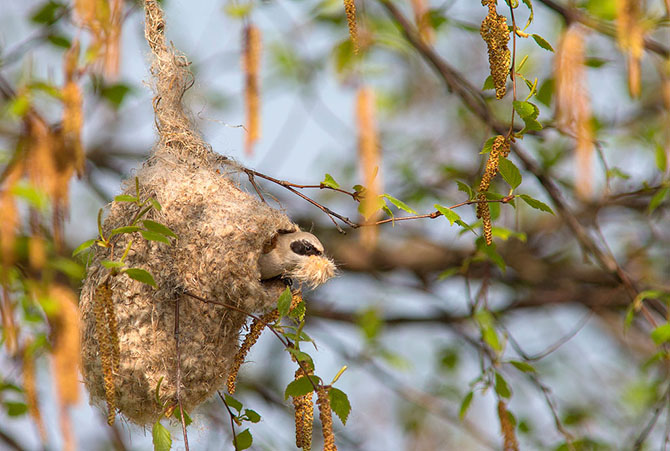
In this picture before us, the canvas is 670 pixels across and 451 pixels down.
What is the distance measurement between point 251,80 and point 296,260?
612 millimetres

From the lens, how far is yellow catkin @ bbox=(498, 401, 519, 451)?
2.71 m

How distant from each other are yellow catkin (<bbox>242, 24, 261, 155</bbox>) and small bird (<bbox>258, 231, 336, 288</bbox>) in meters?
0.51

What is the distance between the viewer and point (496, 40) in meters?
1.79

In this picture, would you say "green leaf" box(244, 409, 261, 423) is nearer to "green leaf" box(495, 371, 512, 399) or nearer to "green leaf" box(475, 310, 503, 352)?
"green leaf" box(495, 371, 512, 399)

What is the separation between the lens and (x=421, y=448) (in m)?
5.97

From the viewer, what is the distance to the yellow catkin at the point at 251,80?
2.07 metres

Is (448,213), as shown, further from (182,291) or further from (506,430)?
(506,430)

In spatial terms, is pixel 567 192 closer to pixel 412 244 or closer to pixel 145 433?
pixel 412 244

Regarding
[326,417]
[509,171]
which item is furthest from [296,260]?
[509,171]

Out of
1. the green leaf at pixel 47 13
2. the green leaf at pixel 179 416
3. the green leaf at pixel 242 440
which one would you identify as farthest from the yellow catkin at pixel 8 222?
the green leaf at pixel 47 13

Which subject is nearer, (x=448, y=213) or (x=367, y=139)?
(x=367, y=139)

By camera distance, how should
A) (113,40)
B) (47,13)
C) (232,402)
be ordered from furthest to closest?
1. (47,13)
2. (232,402)
3. (113,40)

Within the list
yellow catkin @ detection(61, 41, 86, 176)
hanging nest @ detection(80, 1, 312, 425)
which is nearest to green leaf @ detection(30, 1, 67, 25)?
hanging nest @ detection(80, 1, 312, 425)

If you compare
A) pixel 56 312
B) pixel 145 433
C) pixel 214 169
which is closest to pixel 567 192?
pixel 214 169
